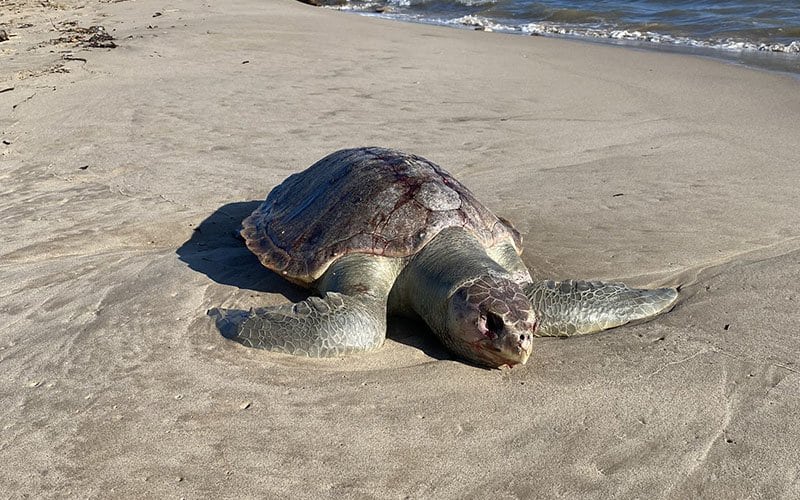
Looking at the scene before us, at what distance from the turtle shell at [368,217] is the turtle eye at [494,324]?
73cm

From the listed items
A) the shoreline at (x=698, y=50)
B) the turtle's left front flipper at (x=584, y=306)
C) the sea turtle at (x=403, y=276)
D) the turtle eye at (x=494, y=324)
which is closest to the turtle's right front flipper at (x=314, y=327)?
the sea turtle at (x=403, y=276)

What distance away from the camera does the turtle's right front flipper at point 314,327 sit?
3.25m

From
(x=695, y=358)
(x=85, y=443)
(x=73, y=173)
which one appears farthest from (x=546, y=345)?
(x=73, y=173)

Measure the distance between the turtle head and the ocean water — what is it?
27.3ft

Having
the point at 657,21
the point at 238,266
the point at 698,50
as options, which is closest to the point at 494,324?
the point at 238,266

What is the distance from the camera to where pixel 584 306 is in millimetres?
3490

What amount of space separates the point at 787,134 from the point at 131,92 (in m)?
6.73

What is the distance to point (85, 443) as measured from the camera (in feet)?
8.52

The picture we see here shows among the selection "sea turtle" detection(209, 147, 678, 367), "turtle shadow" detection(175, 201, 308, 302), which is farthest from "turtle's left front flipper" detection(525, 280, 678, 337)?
"turtle shadow" detection(175, 201, 308, 302)

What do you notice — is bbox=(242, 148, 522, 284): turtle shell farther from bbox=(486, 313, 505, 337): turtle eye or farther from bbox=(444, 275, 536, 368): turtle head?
bbox=(486, 313, 505, 337): turtle eye

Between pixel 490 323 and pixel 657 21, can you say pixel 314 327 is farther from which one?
pixel 657 21

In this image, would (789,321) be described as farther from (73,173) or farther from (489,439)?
(73,173)

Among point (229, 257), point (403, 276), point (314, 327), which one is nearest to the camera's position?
point (314, 327)

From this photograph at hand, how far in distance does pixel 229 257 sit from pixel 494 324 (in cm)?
207
